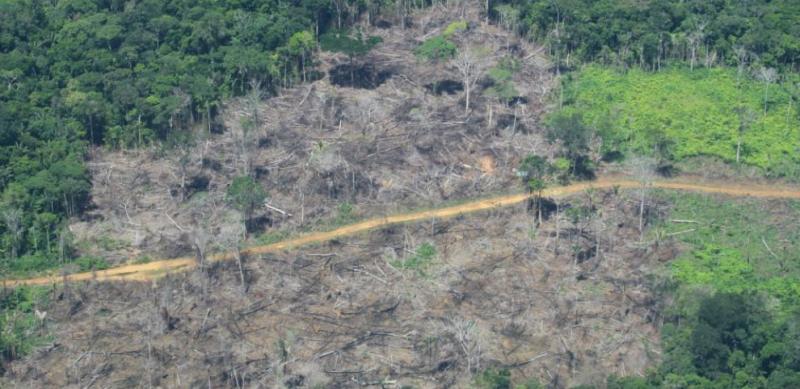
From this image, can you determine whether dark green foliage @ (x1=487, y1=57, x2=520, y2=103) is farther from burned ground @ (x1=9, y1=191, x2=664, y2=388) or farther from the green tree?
burned ground @ (x1=9, y1=191, x2=664, y2=388)

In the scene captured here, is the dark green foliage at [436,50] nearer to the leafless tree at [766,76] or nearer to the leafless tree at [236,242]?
the leafless tree at [766,76]

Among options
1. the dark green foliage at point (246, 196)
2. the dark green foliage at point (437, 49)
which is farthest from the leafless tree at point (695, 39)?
the dark green foliage at point (246, 196)

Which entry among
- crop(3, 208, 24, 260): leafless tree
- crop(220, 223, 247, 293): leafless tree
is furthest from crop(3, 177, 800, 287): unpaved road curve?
crop(3, 208, 24, 260): leafless tree

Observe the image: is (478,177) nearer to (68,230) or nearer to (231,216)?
(231,216)

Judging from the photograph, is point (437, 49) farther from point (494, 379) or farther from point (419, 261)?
point (494, 379)

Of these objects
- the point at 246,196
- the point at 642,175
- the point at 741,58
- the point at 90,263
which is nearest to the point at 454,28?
the point at 741,58
